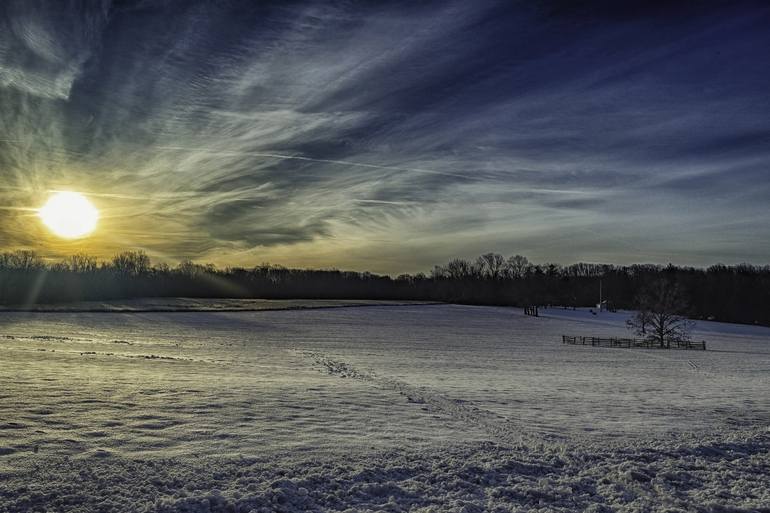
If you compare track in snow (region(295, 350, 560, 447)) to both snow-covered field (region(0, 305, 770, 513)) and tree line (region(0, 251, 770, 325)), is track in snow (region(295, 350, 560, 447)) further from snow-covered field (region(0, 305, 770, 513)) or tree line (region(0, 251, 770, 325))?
tree line (region(0, 251, 770, 325))

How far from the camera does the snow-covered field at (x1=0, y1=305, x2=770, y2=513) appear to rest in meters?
9.55

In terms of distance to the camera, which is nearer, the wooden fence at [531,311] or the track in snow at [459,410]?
the track in snow at [459,410]

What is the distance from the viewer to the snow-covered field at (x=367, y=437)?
955 cm

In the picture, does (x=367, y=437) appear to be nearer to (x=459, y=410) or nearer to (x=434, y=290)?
(x=459, y=410)

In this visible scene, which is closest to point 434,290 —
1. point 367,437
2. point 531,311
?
point 531,311

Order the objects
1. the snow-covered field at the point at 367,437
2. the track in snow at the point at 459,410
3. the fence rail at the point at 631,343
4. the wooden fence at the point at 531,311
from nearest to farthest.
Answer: the snow-covered field at the point at 367,437, the track in snow at the point at 459,410, the fence rail at the point at 631,343, the wooden fence at the point at 531,311

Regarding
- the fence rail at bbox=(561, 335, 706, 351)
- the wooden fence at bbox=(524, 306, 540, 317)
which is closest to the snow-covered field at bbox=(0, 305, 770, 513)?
the fence rail at bbox=(561, 335, 706, 351)

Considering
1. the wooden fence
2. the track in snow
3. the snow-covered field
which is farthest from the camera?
the wooden fence

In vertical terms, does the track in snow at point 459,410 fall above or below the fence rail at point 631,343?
above

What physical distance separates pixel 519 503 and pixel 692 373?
27850 millimetres

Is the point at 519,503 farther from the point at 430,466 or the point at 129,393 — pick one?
the point at 129,393

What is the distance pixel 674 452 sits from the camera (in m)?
12.6

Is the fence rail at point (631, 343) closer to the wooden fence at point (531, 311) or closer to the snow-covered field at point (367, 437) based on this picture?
the snow-covered field at point (367, 437)

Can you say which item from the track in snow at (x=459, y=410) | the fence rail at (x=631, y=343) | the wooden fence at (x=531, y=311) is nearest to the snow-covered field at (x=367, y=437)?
the track in snow at (x=459, y=410)
